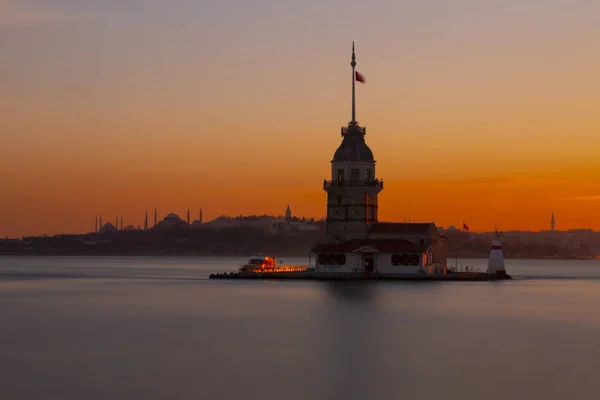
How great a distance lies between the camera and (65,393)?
39.6 m

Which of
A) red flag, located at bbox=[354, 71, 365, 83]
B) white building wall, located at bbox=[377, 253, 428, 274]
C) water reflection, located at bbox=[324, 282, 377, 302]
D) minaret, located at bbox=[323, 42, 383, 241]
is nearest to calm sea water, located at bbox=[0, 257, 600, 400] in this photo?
water reflection, located at bbox=[324, 282, 377, 302]

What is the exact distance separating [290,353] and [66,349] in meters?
12.1

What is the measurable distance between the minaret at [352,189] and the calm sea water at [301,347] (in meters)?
21.6

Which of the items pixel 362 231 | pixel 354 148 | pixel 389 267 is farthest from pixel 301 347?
pixel 354 148

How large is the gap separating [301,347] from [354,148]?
6914cm

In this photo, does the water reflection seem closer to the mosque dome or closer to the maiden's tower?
the maiden's tower

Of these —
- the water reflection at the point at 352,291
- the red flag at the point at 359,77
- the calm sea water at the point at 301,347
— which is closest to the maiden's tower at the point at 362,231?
the red flag at the point at 359,77

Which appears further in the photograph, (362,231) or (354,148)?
(354,148)

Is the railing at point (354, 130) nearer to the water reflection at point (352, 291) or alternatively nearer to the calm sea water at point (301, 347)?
the water reflection at point (352, 291)

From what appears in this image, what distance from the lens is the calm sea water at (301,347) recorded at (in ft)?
135

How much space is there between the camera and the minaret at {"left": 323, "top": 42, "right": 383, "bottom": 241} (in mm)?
120312

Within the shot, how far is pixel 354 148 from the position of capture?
123m

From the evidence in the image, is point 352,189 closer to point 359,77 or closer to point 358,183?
point 358,183

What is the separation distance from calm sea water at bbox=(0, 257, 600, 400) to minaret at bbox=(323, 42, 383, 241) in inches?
852
